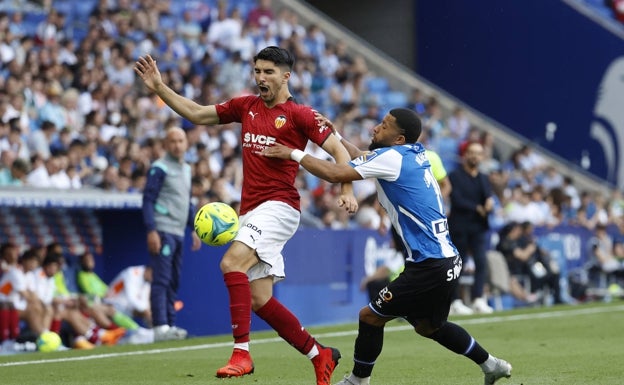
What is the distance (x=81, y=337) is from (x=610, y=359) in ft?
20.3

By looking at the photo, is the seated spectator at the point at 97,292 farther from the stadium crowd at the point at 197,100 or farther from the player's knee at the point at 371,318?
the player's knee at the point at 371,318

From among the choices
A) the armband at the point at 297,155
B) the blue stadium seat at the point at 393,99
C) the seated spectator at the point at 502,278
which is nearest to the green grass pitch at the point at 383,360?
the armband at the point at 297,155

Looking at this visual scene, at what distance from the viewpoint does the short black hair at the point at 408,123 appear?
816 centimetres

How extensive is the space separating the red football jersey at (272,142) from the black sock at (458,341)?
1406mm

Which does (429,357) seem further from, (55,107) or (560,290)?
(560,290)

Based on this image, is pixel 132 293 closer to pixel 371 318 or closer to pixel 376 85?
pixel 371 318

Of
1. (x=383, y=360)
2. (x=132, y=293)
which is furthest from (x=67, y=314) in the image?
(x=383, y=360)

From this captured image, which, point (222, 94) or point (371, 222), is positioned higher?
point (222, 94)

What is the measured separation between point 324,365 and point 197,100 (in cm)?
1338

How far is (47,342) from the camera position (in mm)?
13438

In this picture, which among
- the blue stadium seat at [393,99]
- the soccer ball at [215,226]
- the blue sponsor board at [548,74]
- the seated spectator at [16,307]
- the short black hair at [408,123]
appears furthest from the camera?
the blue sponsor board at [548,74]

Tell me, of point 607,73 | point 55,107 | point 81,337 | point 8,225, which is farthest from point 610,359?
point 607,73

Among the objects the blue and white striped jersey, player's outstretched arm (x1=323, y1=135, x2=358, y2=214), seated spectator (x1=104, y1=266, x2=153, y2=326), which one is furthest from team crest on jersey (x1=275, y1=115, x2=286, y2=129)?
seated spectator (x1=104, y1=266, x2=153, y2=326)

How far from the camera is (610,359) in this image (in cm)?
1077
